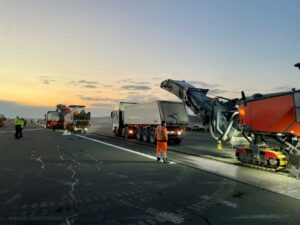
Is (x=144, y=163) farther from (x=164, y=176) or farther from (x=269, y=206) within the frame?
(x=269, y=206)

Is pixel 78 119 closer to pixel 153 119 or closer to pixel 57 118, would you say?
pixel 57 118

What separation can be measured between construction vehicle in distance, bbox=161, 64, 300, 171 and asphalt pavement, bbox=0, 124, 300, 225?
2.69m

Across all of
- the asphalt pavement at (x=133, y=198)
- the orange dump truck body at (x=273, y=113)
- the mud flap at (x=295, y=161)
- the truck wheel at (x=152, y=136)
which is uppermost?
the orange dump truck body at (x=273, y=113)

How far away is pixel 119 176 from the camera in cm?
1130

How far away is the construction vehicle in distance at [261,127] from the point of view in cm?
1262

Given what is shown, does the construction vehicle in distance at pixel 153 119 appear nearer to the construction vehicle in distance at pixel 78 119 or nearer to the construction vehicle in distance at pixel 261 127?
the construction vehicle in distance at pixel 261 127

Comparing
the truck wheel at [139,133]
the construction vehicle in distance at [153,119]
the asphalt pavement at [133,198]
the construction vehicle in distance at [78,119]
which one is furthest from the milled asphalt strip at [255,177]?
the construction vehicle in distance at [78,119]

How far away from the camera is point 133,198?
816 centimetres

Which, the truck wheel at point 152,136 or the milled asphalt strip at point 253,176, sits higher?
the truck wheel at point 152,136

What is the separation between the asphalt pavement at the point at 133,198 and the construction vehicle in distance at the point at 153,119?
13.2 meters

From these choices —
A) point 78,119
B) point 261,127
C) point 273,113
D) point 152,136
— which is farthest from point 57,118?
point 273,113

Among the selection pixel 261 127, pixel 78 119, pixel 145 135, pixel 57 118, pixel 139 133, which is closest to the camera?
pixel 261 127

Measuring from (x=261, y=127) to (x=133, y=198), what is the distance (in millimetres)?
7466

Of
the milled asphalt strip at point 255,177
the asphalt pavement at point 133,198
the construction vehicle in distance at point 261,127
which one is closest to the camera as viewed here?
the asphalt pavement at point 133,198
